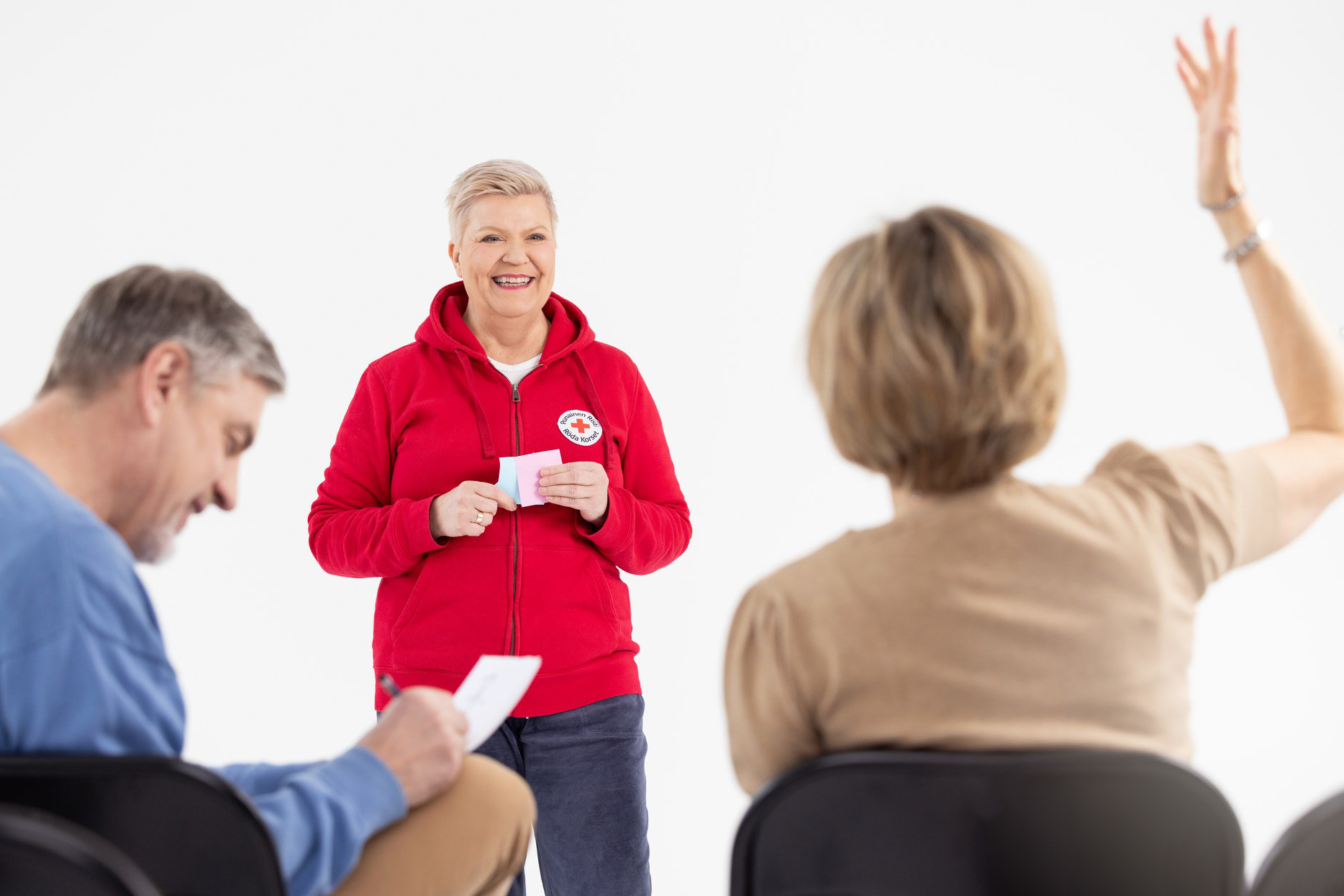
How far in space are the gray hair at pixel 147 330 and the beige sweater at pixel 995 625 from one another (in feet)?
2.24

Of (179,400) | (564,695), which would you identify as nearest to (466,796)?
(179,400)

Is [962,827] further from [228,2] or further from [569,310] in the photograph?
[228,2]

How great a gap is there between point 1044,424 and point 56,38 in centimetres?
364

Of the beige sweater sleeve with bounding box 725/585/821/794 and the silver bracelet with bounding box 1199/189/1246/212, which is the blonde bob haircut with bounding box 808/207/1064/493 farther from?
the silver bracelet with bounding box 1199/189/1246/212

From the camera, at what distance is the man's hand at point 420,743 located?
1.20 m

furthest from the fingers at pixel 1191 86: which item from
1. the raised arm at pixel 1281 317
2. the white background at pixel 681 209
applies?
the white background at pixel 681 209

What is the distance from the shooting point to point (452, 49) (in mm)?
3459

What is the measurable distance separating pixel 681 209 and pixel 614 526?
1.75 m

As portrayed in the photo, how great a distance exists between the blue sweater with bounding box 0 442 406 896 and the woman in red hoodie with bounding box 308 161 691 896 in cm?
88

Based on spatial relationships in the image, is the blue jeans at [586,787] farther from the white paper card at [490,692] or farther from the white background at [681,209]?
the white background at [681,209]

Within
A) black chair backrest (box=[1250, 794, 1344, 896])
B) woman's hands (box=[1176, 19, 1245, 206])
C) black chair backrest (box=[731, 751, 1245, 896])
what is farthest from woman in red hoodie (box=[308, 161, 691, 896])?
black chair backrest (box=[1250, 794, 1344, 896])

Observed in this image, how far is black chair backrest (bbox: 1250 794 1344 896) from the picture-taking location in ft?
2.96

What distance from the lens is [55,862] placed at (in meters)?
0.81

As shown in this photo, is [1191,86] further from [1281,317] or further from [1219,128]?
[1281,317]
